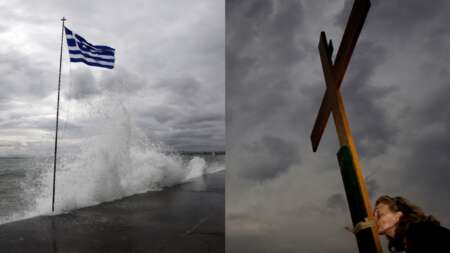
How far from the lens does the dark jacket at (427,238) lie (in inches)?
30.8

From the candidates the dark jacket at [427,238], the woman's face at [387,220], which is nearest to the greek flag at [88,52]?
the woman's face at [387,220]

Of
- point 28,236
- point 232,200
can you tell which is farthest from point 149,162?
point 232,200

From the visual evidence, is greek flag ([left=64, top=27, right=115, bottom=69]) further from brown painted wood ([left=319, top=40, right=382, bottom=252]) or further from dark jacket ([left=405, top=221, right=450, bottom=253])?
dark jacket ([left=405, top=221, right=450, bottom=253])

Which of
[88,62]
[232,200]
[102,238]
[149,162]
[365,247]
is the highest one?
[88,62]

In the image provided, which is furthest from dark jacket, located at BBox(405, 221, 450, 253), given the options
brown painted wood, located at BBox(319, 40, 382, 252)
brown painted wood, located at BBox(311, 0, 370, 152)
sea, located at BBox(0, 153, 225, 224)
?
sea, located at BBox(0, 153, 225, 224)

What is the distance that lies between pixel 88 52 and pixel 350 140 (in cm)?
476

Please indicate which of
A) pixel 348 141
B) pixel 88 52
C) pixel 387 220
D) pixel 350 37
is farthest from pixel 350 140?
pixel 88 52

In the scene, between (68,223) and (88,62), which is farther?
(88,62)

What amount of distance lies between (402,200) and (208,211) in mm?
3413

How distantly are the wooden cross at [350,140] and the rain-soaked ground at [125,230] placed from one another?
1.80 meters

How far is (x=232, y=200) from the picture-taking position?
235 centimetres

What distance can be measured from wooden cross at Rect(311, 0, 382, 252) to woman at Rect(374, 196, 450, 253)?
56 millimetres

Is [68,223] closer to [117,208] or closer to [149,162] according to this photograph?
[117,208]

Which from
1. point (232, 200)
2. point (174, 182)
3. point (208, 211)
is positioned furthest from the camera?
point (174, 182)
